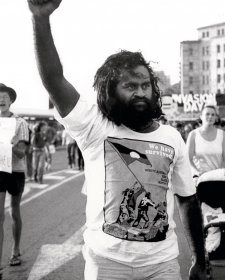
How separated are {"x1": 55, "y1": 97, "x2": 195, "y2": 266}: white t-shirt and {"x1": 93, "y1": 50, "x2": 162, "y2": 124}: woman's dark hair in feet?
0.17

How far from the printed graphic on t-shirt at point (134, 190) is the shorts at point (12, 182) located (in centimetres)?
288

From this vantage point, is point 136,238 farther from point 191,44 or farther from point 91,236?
point 191,44

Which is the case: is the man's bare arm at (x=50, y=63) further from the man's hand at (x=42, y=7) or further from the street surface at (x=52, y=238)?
the street surface at (x=52, y=238)

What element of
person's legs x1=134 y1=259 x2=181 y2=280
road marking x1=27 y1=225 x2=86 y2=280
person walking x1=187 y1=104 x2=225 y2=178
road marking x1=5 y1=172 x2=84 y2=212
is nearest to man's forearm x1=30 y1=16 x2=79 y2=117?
person's legs x1=134 y1=259 x2=181 y2=280

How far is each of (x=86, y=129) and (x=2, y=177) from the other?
2895mm

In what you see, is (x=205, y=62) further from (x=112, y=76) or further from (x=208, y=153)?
(x=112, y=76)

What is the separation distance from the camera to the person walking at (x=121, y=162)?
2.46 meters

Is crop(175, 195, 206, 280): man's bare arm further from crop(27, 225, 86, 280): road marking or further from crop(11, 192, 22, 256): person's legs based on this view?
crop(11, 192, 22, 256): person's legs

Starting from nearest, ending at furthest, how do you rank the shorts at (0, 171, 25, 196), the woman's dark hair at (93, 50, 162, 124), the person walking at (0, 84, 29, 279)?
the woman's dark hair at (93, 50, 162, 124) < the shorts at (0, 171, 25, 196) < the person walking at (0, 84, 29, 279)

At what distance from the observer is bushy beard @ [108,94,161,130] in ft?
8.29

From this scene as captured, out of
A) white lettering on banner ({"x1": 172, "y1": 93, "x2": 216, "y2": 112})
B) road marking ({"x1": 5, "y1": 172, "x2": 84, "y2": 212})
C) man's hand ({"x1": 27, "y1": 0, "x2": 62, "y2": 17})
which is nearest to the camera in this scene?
man's hand ({"x1": 27, "y1": 0, "x2": 62, "y2": 17})

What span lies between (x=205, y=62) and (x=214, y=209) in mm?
128703

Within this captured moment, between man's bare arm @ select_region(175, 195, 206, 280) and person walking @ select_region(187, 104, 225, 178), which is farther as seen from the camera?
person walking @ select_region(187, 104, 225, 178)

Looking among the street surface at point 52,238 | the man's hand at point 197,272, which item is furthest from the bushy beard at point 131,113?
the street surface at point 52,238
